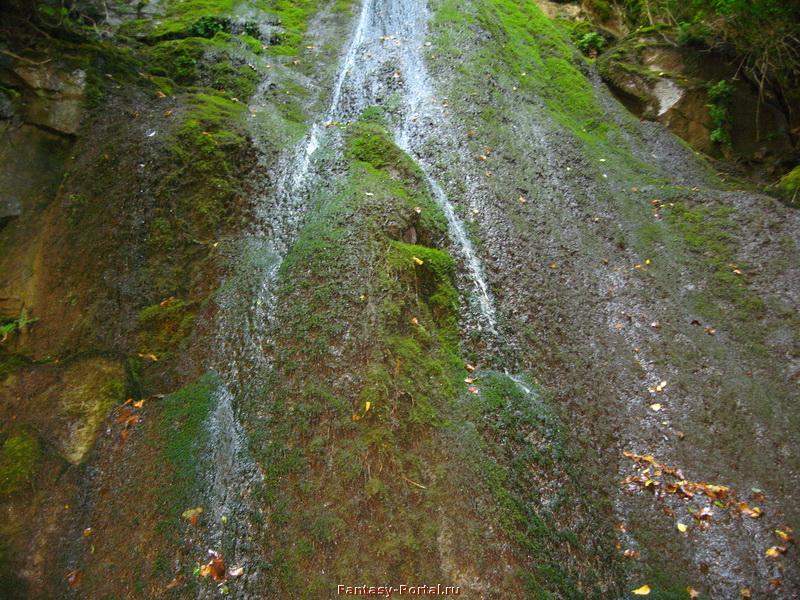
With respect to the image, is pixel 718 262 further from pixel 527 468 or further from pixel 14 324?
pixel 14 324

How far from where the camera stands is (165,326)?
4.91 meters

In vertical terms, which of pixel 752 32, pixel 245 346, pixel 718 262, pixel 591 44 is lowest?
pixel 245 346

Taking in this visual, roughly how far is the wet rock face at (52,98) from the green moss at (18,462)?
3676 millimetres

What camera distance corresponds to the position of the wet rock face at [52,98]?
5.91 m

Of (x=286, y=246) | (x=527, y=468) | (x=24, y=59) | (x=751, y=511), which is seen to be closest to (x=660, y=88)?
(x=751, y=511)

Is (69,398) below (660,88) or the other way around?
below

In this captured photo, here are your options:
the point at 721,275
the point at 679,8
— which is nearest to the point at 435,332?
the point at 721,275

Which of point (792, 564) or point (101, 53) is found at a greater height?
point (101, 53)

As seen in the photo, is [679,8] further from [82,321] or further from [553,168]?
[82,321]

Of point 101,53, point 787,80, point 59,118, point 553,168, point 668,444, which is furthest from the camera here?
point 787,80

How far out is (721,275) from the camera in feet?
20.1

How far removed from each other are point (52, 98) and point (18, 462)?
430 centimetres

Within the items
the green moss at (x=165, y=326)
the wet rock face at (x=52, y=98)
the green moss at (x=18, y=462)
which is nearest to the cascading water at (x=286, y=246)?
the green moss at (x=165, y=326)

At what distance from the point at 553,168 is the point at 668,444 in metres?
4.18
